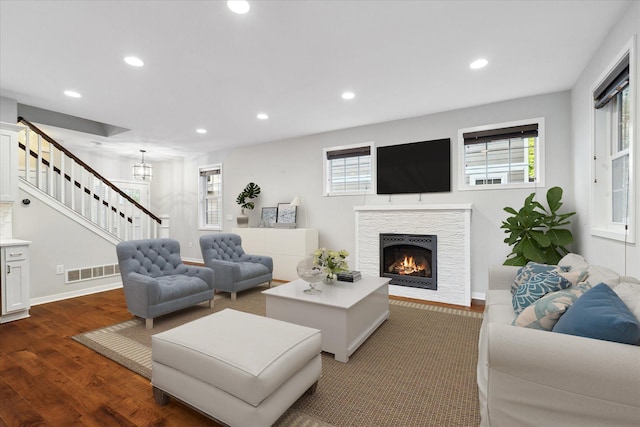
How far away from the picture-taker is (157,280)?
11.0 feet

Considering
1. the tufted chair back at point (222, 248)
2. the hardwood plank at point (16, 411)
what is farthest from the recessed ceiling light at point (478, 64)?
the hardwood plank at point (16, 411)

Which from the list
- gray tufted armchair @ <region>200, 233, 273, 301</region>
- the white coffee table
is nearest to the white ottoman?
the white coffee table

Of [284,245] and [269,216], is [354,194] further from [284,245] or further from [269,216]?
[269,216]

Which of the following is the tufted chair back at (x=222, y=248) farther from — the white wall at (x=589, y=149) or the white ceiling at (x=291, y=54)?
the white wall at (x=589, y=149)

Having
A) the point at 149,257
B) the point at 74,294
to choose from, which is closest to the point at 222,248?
the point at 149,257

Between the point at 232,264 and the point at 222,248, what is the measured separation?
1.86ft

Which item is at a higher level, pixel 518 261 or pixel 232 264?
pixel 518 261

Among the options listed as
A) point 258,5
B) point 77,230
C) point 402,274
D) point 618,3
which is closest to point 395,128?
point 402,274

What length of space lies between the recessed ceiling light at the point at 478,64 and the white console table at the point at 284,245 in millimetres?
3338

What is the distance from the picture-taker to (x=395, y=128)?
187 inches

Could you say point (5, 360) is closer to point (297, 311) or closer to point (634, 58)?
point (297, 311)

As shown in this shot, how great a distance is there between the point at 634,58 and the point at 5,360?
17.3ft

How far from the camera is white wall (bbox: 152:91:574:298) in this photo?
12.3 ft

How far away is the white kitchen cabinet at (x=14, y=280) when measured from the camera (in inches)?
129
